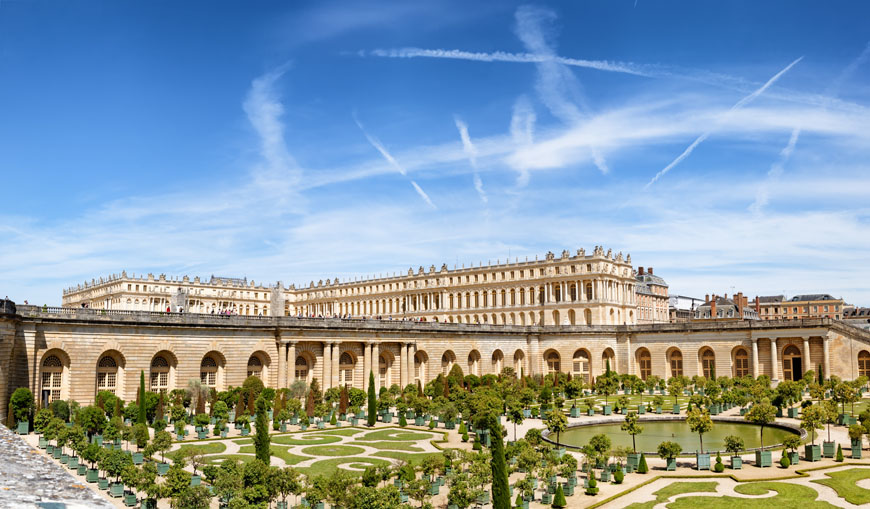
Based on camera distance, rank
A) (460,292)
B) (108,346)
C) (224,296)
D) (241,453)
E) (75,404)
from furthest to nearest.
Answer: (224,296) → (460,292) → (108,346) → (75,404) → (241,453)

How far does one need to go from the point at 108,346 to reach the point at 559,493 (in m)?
39.1

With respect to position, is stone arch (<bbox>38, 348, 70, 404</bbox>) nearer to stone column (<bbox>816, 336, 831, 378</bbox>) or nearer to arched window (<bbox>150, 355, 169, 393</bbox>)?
arched window (<bbox>150, 355, 169, 393</bbox>)

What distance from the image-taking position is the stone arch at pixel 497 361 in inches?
3391

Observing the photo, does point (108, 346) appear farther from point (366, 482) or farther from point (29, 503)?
point (29, 503)

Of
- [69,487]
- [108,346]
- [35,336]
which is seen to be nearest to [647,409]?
[108,346]

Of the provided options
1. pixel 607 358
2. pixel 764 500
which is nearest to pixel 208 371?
pixel 764 500

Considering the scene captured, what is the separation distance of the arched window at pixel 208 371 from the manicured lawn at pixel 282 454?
2001 centimetres

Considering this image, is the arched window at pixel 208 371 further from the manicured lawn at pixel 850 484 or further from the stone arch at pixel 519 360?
the manicured lawn at pixel 850 484

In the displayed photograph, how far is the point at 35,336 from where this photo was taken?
52781mm

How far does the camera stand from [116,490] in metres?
31.3

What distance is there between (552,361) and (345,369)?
29.2 metres

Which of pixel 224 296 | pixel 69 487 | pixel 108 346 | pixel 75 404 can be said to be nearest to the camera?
pixel 69 487

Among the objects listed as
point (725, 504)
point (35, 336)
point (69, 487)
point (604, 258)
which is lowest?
point (725, 504)

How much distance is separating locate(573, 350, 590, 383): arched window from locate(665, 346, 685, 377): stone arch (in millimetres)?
9065
